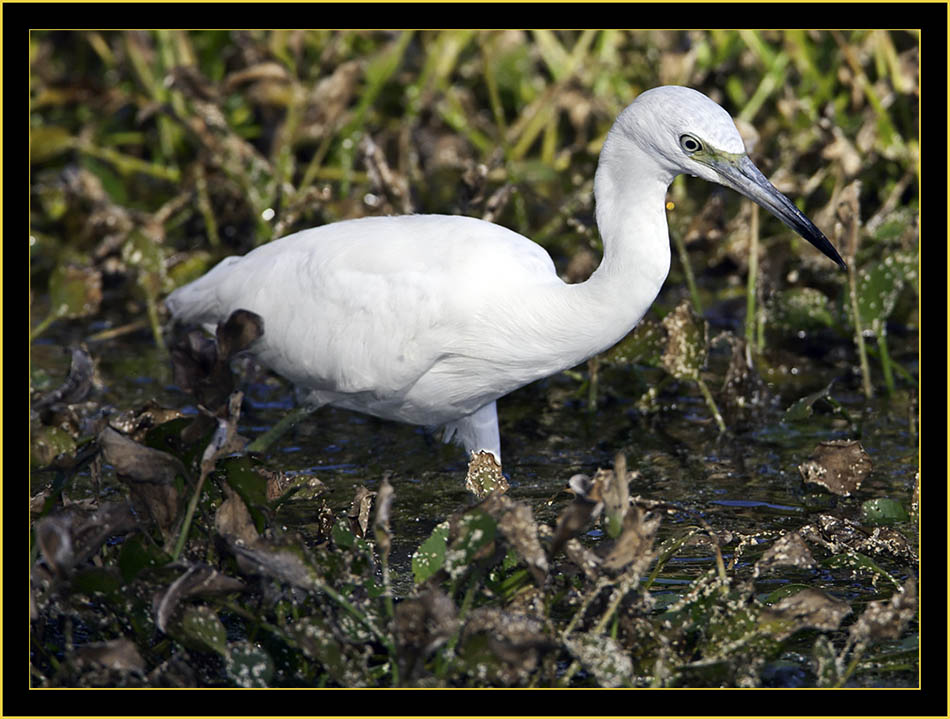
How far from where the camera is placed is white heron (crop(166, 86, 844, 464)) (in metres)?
3.62

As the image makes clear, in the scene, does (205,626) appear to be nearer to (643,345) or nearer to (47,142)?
(643,345)

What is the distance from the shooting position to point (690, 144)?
3553 mm

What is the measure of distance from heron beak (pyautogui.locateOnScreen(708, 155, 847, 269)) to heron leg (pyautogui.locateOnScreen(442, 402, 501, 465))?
4.28 feet

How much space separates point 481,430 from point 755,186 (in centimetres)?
145

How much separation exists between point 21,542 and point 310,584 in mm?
854

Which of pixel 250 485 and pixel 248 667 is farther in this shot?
pixel 250 485

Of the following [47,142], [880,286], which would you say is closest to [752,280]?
[880,286]

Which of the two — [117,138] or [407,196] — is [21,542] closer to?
[407,196]

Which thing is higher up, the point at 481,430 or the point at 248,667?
the point at 481,430

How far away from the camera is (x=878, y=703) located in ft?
10.2

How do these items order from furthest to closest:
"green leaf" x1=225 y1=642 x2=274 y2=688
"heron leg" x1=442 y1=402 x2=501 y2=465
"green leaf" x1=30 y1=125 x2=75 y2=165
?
"green leaf" x1=30 y1=125 x2=75 y2=165, "heron leg" x1=442 y1=402 x2=501 y2=465, "green leaf" x1=225 y1=642 x2=274 y2=688

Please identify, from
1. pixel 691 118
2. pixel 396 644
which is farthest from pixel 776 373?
pixel 396 644

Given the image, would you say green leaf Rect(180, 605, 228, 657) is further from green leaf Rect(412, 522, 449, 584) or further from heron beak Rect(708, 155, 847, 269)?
heron beak Rect(708, 155, 847, 269)

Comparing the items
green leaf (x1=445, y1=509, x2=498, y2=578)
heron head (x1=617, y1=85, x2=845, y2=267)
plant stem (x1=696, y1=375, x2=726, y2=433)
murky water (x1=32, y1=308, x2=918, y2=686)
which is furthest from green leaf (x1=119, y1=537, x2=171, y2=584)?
plant stem (x1=696, y1=375, x2=726, y2=433)
